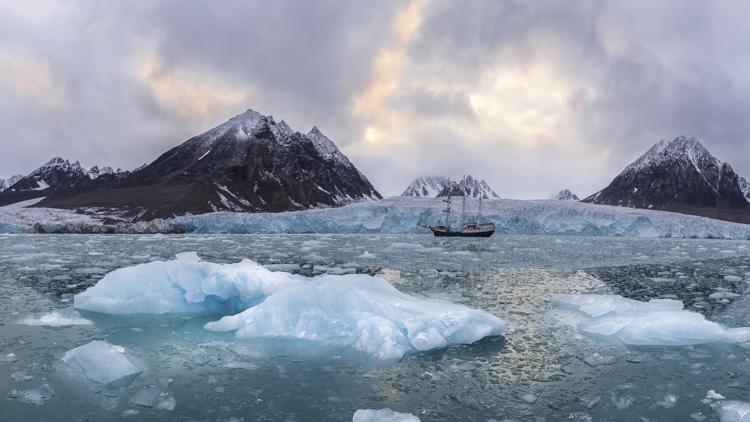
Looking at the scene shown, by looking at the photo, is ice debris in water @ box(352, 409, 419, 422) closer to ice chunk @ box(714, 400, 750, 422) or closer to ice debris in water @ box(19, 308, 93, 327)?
ice chunk @ box(714, 400, 750, 422)

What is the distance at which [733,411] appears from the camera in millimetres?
5289

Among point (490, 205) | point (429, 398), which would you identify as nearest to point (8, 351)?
point (429, 398)

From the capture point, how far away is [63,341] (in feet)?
25.7

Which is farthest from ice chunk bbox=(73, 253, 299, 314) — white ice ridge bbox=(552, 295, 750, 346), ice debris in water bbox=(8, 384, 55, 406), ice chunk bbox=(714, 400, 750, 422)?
ice chunk bbox=(714, 400, 750, 422)

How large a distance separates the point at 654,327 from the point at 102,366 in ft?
29.1

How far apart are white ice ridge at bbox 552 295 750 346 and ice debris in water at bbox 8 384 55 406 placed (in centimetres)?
852

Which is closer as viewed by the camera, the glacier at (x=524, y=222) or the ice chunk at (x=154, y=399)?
the ice chunk at (x=154, y=399)

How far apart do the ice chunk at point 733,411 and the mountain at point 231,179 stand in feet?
355

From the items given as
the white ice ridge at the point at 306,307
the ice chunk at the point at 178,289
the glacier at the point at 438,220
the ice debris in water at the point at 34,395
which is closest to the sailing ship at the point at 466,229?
the glacier at the point at 438,220

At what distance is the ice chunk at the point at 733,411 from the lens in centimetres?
516

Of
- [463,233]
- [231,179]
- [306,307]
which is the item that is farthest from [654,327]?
[231,179]

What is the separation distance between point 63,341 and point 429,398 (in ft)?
20.1

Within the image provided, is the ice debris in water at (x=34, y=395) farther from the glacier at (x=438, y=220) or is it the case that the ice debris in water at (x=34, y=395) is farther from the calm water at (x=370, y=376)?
the glacier at (x=438, y=220)

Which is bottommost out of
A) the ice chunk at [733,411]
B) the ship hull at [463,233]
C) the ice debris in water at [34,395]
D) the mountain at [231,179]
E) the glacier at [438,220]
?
the ice debris in water at [34,395]
